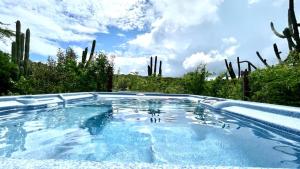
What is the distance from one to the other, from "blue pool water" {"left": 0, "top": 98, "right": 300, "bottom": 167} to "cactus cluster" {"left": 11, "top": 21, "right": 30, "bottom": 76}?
8.83m

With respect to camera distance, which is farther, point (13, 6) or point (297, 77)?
point (13, 6)

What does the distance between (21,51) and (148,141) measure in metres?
12.2

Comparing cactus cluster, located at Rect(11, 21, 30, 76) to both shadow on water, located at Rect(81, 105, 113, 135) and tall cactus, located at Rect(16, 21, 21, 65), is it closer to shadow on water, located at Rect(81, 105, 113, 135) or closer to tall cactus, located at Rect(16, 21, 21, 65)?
tall cactus, located at Rect(16, 21, 21, 65)

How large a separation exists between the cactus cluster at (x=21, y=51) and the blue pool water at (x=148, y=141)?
883 cm

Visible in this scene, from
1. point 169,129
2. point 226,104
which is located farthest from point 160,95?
point 169,129

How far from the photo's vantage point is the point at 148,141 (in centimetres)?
428

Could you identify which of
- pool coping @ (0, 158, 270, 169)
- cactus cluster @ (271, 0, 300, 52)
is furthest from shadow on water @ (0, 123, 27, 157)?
cactus cluster @ (271, 0, 300, 52)

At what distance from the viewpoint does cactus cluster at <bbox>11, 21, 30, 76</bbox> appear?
1422 centimetres

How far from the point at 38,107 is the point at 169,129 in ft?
12.0

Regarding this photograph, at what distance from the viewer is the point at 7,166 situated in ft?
5.33

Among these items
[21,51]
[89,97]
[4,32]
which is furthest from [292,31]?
[4,32]

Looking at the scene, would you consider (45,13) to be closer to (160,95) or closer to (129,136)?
(160,95)

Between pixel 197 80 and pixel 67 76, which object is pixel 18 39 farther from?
pixel 197 80

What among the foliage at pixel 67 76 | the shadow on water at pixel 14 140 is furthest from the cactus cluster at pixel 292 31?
the shadow on water at pixel 14 140
